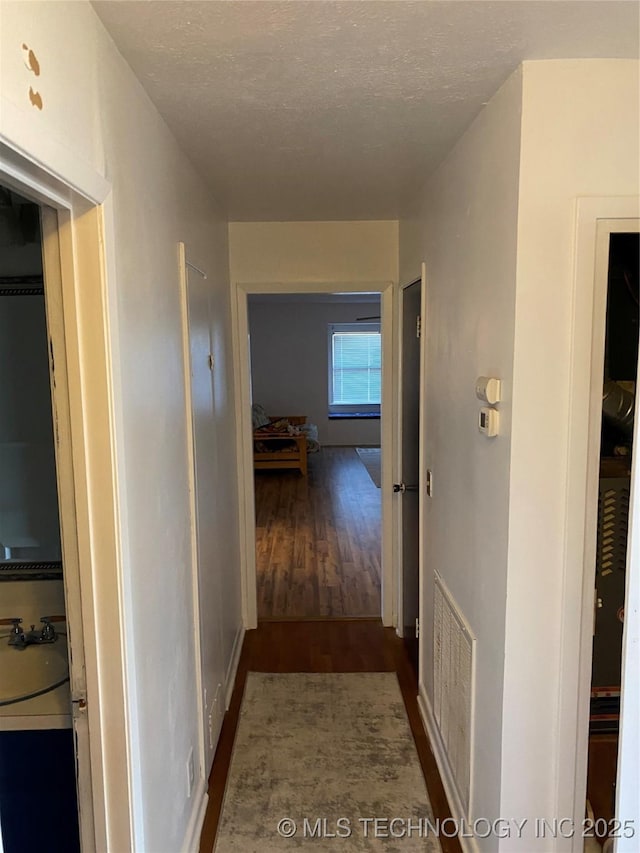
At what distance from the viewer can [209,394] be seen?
2600 mm

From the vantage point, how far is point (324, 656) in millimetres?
3324

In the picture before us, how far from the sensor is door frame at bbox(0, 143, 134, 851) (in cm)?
125

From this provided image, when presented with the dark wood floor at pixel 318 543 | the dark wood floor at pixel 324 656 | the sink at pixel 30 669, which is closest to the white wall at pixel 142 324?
the sink at pixel 30 669

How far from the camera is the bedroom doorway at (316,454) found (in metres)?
4.29

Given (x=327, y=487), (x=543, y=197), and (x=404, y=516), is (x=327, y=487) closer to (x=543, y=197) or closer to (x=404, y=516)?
(x=404, y=516)

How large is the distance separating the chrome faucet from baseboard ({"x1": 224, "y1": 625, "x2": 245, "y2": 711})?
4.14 ft

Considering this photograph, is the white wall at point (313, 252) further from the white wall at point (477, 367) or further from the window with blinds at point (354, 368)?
the window with blinds at point (354, 368)

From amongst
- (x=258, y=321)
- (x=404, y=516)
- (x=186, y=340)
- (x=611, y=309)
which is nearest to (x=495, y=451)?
(x=611, y=309)

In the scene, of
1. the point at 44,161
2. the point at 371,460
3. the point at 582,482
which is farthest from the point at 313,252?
the point at 371,460

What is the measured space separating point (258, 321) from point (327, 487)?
331 cm

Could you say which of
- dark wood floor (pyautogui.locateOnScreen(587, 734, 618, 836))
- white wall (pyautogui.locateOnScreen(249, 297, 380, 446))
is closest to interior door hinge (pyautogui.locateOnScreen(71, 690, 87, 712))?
dark wood floor (pyautogui.locateOnScreen(587, 734, 618, 836))

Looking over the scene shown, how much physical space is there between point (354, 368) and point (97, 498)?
8447 millimetres

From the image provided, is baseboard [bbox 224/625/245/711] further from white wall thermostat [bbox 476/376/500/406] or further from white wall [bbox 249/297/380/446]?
white wall [bbox 249/297/380/446]

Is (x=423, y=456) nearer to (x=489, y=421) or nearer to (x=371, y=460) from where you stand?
(x=489, y=421)
